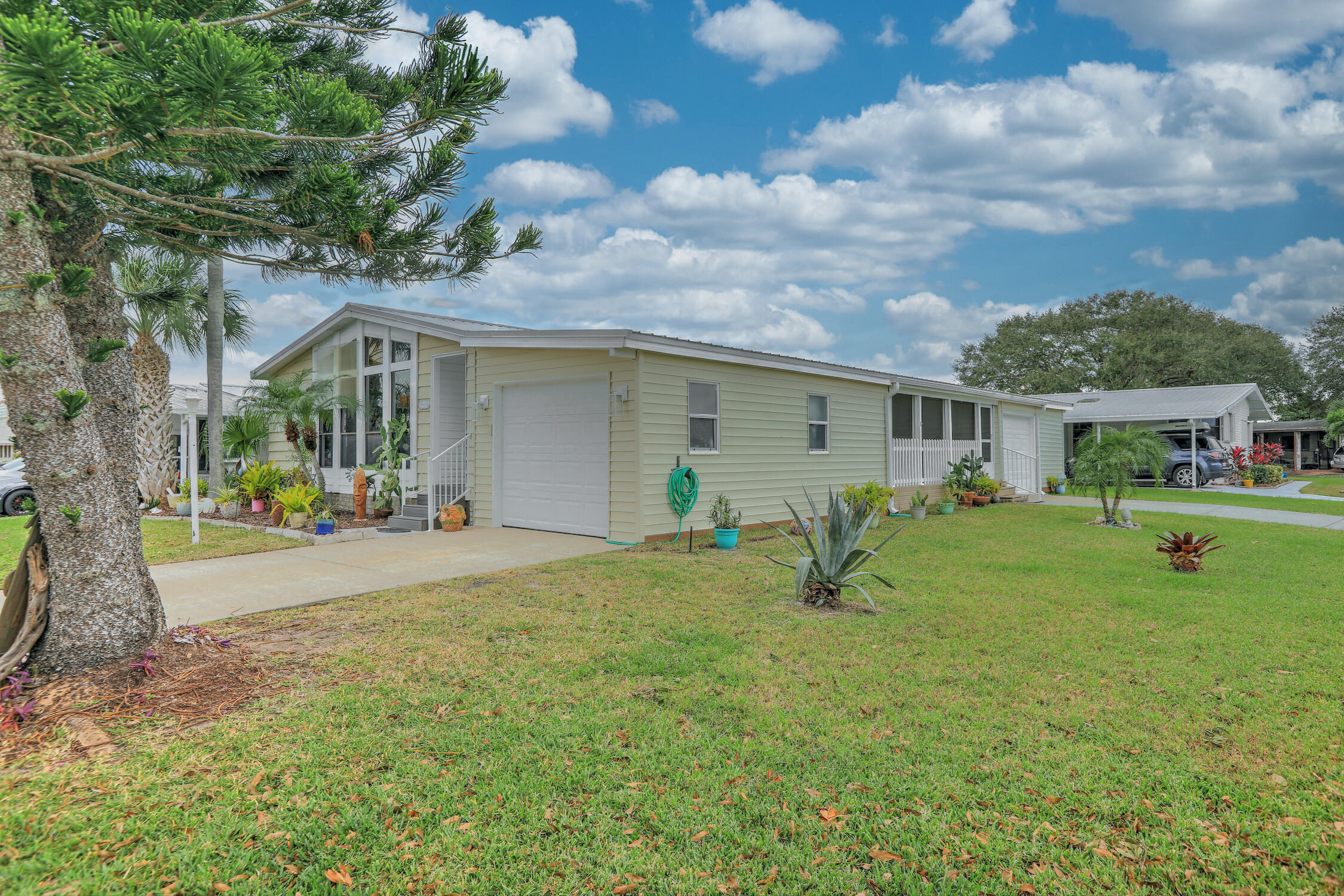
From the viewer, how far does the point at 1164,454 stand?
1161cm

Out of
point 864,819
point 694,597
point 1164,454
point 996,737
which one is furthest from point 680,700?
point 1164,454

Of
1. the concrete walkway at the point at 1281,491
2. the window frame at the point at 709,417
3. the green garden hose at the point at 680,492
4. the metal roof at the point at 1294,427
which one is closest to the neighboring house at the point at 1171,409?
the concrete walkway at the point at 1281,491

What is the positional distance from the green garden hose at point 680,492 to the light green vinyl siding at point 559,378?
0.54 meters

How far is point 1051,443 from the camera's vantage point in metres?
21.6

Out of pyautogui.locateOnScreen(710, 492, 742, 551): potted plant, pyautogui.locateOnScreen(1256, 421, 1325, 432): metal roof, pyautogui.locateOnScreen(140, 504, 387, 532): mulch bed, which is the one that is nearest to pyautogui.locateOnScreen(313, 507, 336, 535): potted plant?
pyautogui.locateOnScreen(140, 504, 387, 532): mulch bed

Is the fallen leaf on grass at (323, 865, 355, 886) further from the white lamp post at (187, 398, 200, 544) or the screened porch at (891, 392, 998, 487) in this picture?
the screened porch at (891, 392, 998, 487)

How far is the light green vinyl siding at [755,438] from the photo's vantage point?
9359 mm

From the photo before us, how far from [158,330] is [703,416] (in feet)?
40.5

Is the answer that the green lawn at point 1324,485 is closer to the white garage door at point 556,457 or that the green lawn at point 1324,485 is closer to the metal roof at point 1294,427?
the metal roof at point 1294,427

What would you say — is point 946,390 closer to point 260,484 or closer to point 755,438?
point 755,438

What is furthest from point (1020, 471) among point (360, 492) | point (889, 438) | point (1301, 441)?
point (1301, 441)

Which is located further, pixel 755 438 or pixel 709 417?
pixel 755 438

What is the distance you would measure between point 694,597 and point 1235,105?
19.2 m

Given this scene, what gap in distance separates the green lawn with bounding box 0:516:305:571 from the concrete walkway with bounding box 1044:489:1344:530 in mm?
14957
